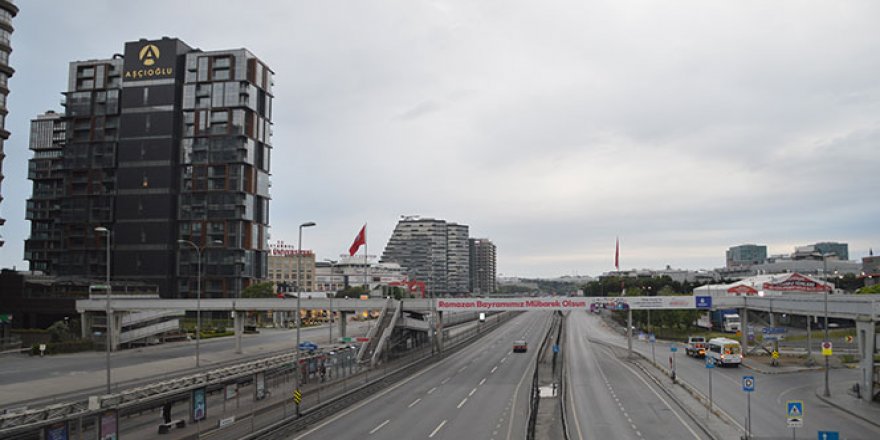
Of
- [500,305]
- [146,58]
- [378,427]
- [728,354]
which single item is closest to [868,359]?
[728,354]

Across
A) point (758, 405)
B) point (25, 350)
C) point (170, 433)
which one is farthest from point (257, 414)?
point (25, 350)

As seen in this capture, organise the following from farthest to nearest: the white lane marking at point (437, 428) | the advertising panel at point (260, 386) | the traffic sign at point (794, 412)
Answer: the advertising panel at point (260, 386)
the white lane marking at point (437, 428)
the traffic sign at point (794, 412)

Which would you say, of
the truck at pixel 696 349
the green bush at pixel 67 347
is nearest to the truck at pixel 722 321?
the truck at pixel 696 349

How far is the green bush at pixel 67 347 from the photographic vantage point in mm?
84525

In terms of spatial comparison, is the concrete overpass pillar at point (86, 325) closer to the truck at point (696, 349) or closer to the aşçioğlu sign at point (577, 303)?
the aşçioğlu sign at point (577, 303)

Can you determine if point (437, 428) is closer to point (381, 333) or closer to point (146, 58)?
point (381, 333)

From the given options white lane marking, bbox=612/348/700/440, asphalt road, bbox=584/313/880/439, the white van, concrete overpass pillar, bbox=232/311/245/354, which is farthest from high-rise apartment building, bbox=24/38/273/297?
the white van

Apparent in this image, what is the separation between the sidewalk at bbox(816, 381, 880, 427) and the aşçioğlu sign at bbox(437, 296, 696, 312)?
77.4ft

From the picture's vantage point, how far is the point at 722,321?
383ft

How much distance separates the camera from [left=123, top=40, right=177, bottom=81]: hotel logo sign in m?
148

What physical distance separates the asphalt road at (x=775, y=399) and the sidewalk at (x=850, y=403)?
46 centimetres

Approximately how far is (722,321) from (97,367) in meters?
104

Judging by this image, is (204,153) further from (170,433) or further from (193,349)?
(170,433)

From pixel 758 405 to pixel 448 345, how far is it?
5589cm
